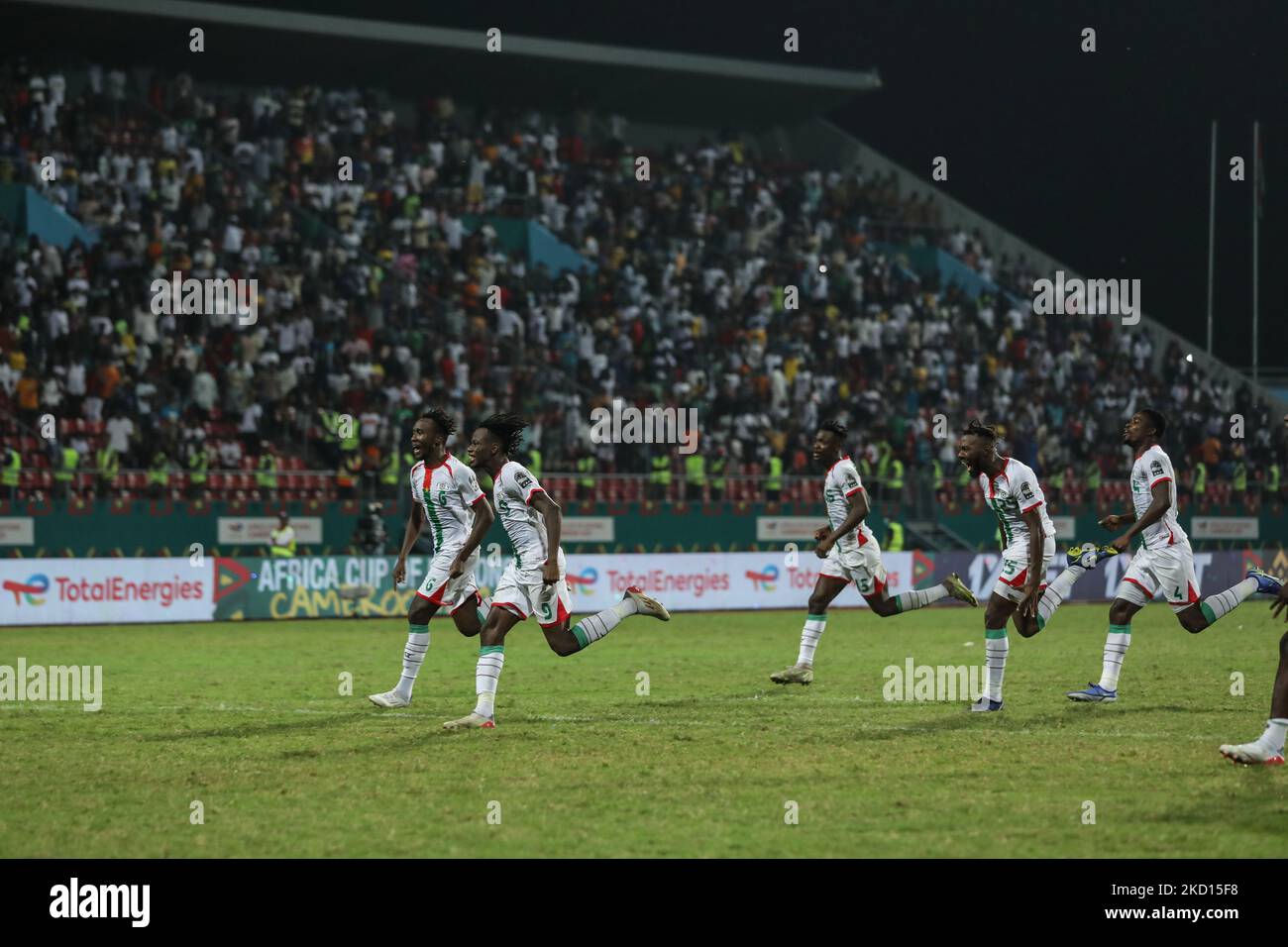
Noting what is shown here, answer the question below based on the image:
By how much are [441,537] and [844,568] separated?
188 inches

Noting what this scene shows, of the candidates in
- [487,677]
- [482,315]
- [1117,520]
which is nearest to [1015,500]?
[1117,520]

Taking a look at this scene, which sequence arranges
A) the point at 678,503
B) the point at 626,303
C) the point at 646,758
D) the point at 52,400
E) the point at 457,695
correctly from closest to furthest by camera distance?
the point at 646,758
the point at 457,695
the point at 52,400
the point at 678,503
the point at 626,303

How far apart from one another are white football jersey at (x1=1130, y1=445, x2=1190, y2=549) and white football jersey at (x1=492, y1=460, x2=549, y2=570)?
5530mm

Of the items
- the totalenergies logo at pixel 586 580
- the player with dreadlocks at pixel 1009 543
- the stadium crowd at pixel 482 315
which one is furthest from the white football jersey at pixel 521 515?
the totalenergies logo at pixel 586 580

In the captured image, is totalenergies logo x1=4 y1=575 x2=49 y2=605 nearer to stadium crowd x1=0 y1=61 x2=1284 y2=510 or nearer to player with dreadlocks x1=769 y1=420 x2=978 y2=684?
stadium crowd x1=0 y1=61 x2=1284 y2=510

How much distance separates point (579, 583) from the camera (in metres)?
30.2

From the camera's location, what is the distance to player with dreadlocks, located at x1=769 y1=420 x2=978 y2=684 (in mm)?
16734

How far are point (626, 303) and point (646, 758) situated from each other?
28.2 metres

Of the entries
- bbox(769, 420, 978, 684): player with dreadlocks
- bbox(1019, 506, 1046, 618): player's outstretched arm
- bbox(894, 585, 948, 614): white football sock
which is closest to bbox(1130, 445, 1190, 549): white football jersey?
Result: bbox(1019, 506, 1046, 618): player's outstretched arm

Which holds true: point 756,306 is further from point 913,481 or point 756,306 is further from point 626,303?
point 913,481

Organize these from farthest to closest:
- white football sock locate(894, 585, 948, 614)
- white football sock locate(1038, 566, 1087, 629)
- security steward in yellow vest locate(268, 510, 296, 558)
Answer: security steward in yellow vest locate(268, 510, 296, 558) < white football sock locate(894, 585, 948, 614) < white football sock locate(1038, 566, 1087, 629)

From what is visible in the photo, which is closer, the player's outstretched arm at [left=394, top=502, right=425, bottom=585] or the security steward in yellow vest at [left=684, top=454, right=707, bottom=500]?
the player's outstretched arm at [left=394, top=502, right=425, bottom=585]

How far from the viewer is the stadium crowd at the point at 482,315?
99.8 feet
